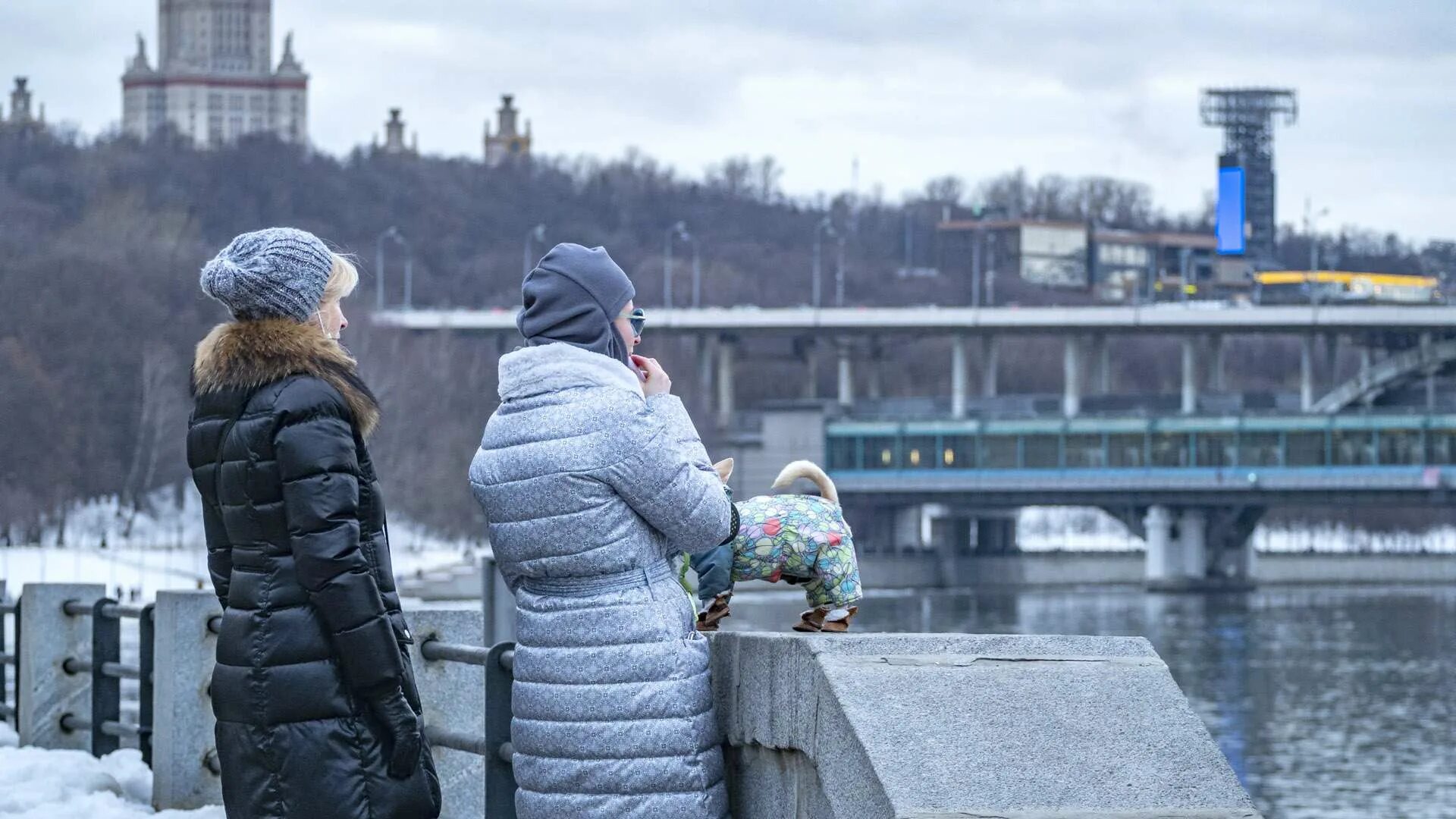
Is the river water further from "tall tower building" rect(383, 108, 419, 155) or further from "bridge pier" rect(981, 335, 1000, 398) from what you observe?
"tall tower building" rect(383, 108, 419, 155)

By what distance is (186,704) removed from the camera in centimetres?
955

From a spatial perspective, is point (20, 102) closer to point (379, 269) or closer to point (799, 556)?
point (379, 269)

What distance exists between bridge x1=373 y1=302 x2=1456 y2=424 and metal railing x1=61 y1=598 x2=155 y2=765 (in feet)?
269

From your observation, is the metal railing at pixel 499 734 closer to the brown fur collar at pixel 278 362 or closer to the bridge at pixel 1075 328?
the brown fur collar at pixel 278 362

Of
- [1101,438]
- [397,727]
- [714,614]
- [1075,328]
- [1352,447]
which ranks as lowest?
[1352,447]

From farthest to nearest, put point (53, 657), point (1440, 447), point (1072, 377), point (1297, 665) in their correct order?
1. point (1072, 377)
2. point (1440, 447)
3. point (1297, 665)
4. point (53, 657)

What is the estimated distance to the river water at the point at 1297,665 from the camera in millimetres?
31375

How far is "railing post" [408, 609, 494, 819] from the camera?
27.9 feet

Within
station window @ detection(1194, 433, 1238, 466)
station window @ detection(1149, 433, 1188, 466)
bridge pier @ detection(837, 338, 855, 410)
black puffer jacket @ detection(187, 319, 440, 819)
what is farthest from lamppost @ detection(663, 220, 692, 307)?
black puffer jacket @ detection(187, 319, 440, 819)

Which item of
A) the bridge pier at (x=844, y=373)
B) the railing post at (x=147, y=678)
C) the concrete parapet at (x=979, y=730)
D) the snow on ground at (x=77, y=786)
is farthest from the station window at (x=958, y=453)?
the concrete parapet at (x=979, y=730)

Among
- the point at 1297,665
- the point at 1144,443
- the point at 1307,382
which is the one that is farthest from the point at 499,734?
the point at 1307,382

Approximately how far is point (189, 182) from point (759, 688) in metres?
122

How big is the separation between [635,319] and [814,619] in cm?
89

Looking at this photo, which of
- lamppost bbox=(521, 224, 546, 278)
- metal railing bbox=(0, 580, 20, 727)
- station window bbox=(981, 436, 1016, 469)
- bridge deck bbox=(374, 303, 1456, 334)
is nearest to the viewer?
metal railing bbox=(0, 580, 20, 727)
